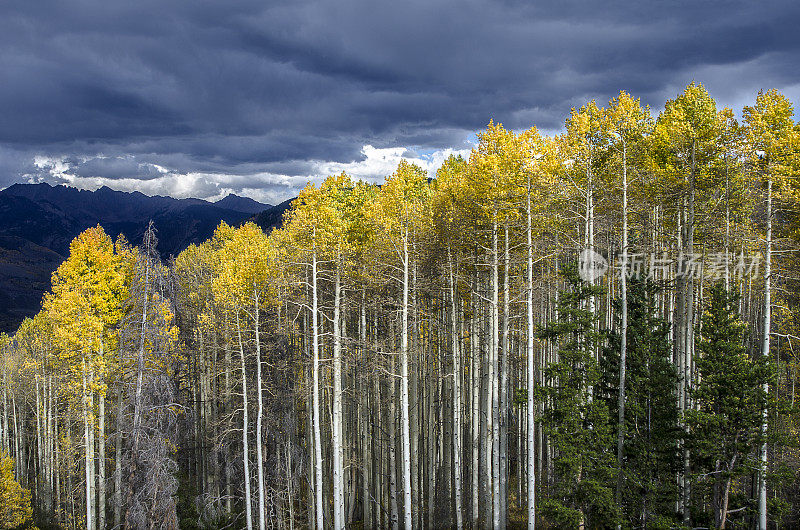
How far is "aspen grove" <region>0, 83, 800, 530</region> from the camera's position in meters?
14.7

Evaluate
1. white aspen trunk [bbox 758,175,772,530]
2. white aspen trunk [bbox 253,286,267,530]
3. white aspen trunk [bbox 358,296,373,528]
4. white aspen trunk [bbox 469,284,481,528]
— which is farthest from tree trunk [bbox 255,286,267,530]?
white aspen trunk [bbox 758,175,772,530]

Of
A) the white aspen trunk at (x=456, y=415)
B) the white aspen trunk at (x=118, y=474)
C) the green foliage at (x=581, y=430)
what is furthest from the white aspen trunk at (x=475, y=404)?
the white aspen trunk at (x=118, y=474)

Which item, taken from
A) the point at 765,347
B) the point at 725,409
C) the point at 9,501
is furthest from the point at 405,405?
the point at 9,501

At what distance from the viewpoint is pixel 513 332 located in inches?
746

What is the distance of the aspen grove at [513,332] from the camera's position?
14734mm

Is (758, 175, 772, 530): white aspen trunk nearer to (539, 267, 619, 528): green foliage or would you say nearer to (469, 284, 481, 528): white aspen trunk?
(539, 267, 619, 528): green foliage

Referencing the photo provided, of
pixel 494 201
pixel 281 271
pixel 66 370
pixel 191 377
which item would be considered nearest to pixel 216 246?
pixel 191 377

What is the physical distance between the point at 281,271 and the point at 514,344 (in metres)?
15.2

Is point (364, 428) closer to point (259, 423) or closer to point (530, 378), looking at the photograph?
point (259, 423)

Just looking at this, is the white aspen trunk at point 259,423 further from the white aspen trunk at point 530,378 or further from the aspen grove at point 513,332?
the white aspen trunk at point 530,378

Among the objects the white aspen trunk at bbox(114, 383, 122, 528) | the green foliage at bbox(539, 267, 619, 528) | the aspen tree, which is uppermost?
the aspen tree

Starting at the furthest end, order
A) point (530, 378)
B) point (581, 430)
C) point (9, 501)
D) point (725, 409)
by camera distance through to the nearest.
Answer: point (9, 501) → point (530, 378) → point (581, 430) → point (725, 409)

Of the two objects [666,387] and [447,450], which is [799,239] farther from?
[447,450]

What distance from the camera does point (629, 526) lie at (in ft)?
49.4
